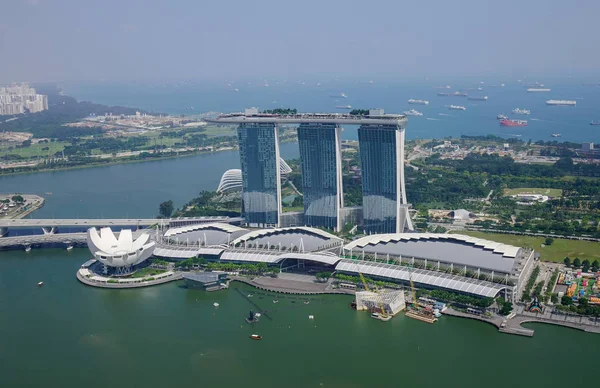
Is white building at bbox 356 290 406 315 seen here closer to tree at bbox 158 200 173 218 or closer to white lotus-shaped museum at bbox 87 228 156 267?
white lotus-shaped museum at bbox 87 228 156 267

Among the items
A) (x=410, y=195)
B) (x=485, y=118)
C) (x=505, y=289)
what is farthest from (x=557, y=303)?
(x=485, y=118)

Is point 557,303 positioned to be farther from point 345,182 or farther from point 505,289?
point 345,182

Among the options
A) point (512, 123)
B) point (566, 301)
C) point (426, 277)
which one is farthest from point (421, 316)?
point (512, 123)

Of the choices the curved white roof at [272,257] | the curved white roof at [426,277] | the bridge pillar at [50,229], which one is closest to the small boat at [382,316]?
the curved white roof at [426,277]

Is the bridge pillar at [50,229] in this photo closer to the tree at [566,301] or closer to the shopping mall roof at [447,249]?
the shopping mall roof at [447,249]

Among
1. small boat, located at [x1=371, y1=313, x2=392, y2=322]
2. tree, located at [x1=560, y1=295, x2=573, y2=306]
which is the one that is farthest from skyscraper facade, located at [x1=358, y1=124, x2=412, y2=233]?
tree, located at [x1=560, y1=295, x2=573, y2=306]

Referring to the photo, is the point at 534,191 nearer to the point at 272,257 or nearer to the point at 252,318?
the point at 272,257
